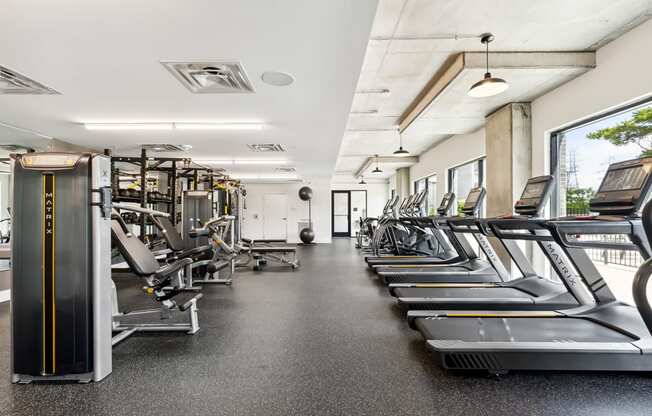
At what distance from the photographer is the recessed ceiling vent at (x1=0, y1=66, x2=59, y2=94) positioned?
312 cm

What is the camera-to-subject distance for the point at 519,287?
146 inches

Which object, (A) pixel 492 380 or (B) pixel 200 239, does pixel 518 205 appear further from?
(B) pixel 200 239

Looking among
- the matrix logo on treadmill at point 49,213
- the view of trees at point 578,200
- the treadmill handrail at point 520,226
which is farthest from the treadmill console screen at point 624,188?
the matrix logo on treadmill at point 49,213

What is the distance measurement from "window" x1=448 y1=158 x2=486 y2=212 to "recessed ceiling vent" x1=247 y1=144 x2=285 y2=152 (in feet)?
13.6

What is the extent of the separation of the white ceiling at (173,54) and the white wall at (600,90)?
268cm

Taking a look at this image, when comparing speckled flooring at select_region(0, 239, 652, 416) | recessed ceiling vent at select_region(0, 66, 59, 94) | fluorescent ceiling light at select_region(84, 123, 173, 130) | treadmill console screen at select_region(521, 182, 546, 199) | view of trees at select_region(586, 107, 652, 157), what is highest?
recessed ceiling vent at select_region(0, 66, 59, 94)

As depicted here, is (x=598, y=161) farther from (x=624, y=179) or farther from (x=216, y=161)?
(x=216, y=161)

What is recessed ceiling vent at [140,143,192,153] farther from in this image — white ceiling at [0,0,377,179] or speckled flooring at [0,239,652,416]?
speckled flooring at [0,239,652,416]

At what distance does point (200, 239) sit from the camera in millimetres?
5785

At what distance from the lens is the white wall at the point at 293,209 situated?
41.7ft

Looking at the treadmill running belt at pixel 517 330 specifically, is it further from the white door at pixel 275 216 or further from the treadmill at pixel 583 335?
the white door at pixel 275 216

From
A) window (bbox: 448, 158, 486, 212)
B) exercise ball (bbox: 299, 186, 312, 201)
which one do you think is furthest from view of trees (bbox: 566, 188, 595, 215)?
exercise ball (bbox: 299, 186, 312, 201)

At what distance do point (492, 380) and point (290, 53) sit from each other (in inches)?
113

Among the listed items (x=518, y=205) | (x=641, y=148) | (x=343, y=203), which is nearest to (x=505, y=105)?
(x=641, y=148)
